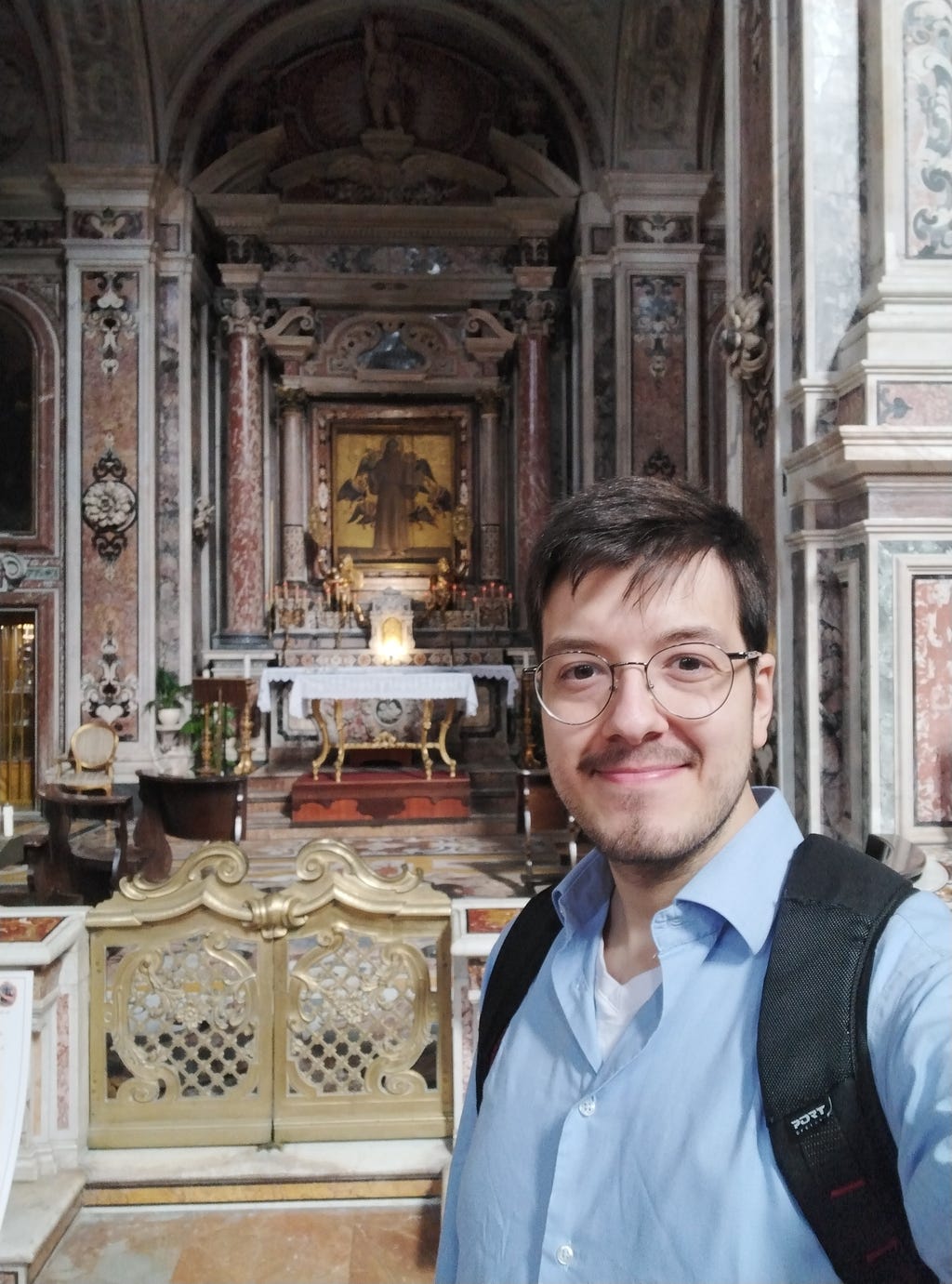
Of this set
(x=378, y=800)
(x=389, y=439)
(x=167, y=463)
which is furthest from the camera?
(x=389, y=439)

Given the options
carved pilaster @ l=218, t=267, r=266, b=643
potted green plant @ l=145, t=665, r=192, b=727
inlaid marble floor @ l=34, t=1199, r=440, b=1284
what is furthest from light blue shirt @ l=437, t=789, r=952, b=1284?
carved pilaster @ l=218, t=267, r=266, b=643

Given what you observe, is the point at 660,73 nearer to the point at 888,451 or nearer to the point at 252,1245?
the point at 888,451

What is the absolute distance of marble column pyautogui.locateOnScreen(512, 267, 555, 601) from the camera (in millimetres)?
11797

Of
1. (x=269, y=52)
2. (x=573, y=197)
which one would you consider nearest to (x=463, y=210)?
(x=573, y=197)

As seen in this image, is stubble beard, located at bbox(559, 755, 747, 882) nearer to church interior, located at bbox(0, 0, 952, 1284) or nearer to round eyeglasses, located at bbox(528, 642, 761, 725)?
round eyeglasses, located at bbox(528, 642, 761, 725)

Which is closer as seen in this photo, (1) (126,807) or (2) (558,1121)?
(2) (558,1121)

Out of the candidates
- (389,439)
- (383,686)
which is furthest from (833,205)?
(389,439)

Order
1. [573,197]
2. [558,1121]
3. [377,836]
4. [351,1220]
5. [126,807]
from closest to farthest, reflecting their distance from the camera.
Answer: [558,1121], [351,1220], [126,807], [377,836], [573,197]

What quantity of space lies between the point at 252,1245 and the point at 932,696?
3.19 meters

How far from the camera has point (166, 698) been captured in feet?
33.9

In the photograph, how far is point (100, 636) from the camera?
10305 mm

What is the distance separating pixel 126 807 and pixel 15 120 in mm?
8535

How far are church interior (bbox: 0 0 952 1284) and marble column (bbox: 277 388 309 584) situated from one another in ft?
0.25

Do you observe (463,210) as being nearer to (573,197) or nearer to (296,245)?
(573,197)
